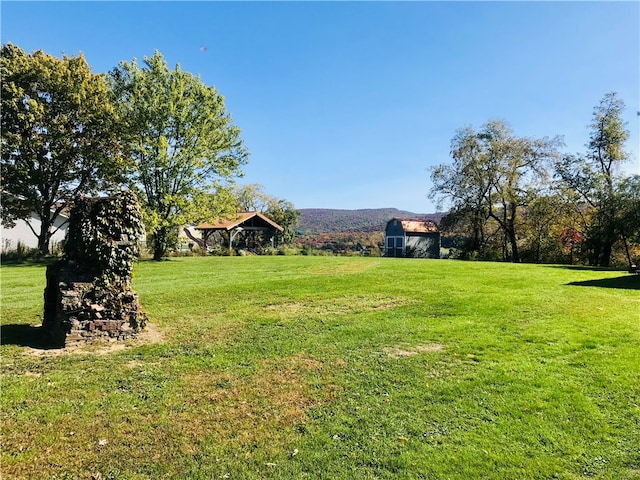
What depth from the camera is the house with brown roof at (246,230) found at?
34625mm

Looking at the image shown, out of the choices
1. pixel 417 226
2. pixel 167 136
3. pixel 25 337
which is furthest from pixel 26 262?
pixel 417 226

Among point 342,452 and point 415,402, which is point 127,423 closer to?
point 342,452

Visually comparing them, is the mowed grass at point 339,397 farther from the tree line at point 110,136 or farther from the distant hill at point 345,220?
the distant hill at point 345,220

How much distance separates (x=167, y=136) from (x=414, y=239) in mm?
29159

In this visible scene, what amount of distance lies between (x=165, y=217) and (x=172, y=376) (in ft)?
62.7

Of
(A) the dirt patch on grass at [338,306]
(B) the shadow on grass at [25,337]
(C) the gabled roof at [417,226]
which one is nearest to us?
(B) the shadow on grass at [25,337]

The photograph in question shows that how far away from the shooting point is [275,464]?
3143 millimetres

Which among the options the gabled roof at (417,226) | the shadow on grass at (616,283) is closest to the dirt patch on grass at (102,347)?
the shadow on grass at (616,283)

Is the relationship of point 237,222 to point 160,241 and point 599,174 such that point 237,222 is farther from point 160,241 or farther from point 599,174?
point 599,174

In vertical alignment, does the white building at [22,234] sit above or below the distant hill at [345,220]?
below

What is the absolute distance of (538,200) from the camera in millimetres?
30500

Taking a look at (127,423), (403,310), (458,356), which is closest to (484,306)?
(403,310)

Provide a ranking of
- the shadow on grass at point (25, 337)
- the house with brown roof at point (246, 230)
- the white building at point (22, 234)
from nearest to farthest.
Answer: the shadow on grass at point (25, 337), the white building at point (22, 234), the house with brown roof at point (246, 230)

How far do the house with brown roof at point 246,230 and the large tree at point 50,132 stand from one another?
11170mm
